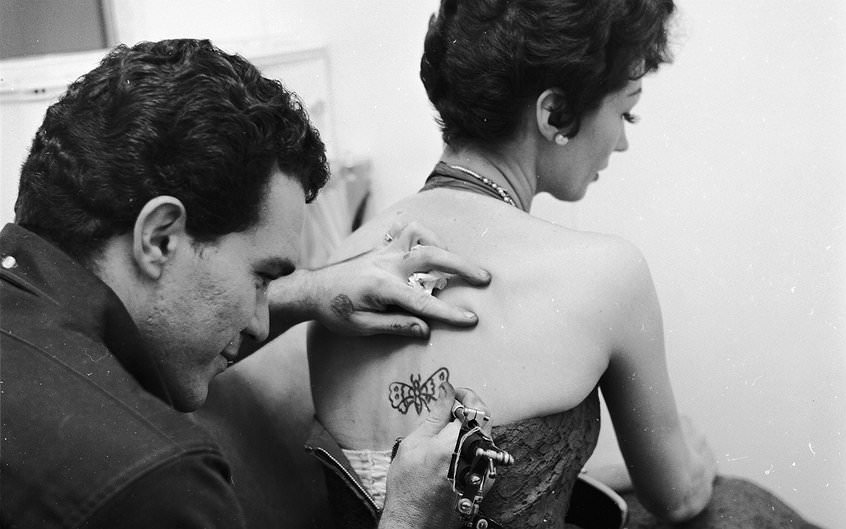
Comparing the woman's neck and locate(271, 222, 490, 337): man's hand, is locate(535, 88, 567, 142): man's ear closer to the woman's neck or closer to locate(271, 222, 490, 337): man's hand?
the woman's neck

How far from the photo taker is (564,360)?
1.02 m

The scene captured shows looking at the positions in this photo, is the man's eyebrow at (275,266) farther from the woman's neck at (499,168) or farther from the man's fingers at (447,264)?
the woman's neck at (499,168)

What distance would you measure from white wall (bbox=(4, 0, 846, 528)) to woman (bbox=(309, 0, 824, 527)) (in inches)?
23.9

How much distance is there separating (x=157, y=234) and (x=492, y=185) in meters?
0.48

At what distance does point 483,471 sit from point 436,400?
0.12 m

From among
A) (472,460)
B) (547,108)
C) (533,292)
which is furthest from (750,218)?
(472,460)

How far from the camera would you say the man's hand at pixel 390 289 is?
1.03 meters

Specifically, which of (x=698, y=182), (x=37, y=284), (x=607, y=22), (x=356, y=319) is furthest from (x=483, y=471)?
(x=698, y=182)

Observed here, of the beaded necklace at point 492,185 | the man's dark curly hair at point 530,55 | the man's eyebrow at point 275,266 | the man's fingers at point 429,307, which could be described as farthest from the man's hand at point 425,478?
the man's dark curly hair at point 530,55

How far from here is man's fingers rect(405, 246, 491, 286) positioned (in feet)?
3.36

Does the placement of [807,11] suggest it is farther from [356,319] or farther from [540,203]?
[356,319]

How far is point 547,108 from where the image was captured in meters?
1.24

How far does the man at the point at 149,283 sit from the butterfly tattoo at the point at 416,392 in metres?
0.02

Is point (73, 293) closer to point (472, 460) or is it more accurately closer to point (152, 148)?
point (152, 148)
